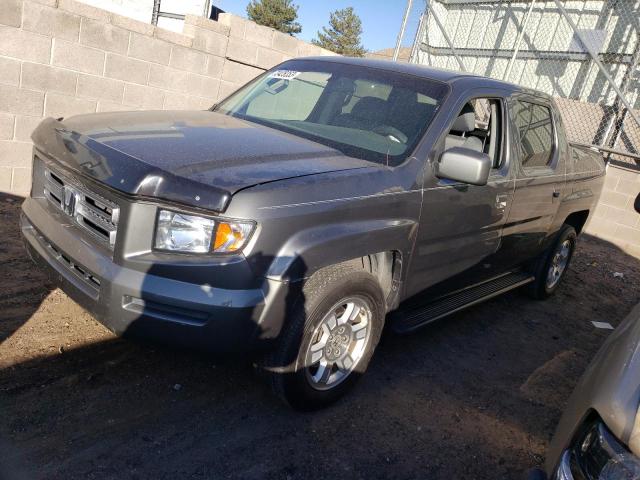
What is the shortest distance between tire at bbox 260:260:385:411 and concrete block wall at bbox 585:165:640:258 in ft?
23.4

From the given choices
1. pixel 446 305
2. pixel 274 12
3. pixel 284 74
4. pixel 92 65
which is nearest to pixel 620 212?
pixel 446 305

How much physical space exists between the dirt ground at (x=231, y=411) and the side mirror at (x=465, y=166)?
140cm

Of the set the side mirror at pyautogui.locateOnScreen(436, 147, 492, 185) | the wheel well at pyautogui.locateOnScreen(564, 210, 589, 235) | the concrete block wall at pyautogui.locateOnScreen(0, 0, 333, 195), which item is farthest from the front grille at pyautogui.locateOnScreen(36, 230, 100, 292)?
the wheel well at pyautogui.locateOnScreen(564, 210, 589, 235)

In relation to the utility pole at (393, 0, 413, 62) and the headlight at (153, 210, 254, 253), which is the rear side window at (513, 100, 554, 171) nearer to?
the headlight at (153, 210, 254, 253)

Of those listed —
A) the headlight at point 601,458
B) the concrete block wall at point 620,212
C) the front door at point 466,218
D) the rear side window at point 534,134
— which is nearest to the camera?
the headlight at point 601,458

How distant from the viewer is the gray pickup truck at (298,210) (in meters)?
2.47

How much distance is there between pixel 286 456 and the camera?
279cm

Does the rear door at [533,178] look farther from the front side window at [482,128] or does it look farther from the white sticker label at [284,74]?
the white sticker label at [284,74]

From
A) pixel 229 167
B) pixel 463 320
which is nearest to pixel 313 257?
pixel 229 167

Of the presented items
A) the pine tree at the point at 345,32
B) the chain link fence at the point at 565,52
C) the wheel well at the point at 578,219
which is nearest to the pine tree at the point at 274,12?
the pine tree at the point at 345,32

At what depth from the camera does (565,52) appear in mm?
10742

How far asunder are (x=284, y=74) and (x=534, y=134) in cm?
211

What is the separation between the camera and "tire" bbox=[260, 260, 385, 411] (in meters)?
2.76

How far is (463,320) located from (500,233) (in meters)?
1.10
